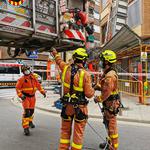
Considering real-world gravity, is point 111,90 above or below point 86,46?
below

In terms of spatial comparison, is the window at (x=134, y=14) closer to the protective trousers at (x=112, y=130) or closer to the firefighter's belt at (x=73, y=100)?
the protective trousers at (x=112, y=130)

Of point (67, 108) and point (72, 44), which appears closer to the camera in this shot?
point (67, 108)

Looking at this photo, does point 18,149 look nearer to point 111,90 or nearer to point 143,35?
point 111,90

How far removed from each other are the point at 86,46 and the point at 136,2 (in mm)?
10633

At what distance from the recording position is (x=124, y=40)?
1365 cm

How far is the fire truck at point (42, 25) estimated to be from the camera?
465cm

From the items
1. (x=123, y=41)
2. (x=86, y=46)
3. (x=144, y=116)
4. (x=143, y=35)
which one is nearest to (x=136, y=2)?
(x=143, y=35)

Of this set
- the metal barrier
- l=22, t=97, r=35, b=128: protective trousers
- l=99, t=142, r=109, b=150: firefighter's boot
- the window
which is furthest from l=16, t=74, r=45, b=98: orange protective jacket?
the window

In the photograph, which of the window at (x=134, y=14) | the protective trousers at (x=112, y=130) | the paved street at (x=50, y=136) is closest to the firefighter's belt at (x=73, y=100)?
the protective trousers at (x=112, y=130)

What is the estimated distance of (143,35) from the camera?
14.9 m

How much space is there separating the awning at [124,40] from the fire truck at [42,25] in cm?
584

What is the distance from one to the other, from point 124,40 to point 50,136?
7779 mm

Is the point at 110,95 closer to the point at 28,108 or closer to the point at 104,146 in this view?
the point at 104,146

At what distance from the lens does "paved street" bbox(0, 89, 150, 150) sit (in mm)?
6137
